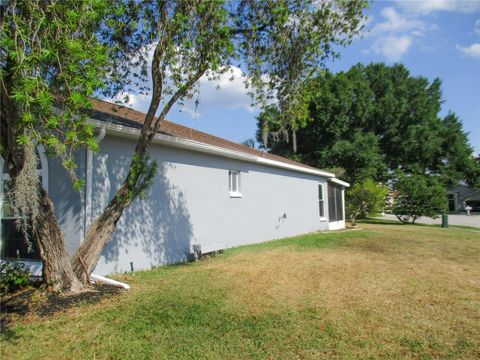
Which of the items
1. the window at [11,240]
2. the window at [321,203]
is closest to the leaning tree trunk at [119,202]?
the window at [11,240]

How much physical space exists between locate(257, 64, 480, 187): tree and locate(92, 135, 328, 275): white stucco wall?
1582cm

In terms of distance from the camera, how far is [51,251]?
591cm

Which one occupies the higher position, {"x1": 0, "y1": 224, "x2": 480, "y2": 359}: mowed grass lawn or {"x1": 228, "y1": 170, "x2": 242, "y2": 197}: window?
{"x1": 228, "y1": 170, "x2": 242, "y2": 197}: window

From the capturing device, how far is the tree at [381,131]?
30.6 meters

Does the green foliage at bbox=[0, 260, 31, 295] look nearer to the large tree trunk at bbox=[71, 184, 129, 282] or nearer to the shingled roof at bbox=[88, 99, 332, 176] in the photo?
the large tree trunk at bbox=[71, 184, 129, 282]

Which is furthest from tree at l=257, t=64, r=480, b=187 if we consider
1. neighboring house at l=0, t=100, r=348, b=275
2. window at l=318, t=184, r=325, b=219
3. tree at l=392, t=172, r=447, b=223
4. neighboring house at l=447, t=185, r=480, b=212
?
neighboring house at l=447, t=185, r=480, b=212

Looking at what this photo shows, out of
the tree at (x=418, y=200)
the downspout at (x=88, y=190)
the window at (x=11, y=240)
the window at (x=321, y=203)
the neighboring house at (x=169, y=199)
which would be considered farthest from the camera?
the tree at (x=418, y=200)

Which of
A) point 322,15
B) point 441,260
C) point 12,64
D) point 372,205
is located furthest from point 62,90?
point 372,205

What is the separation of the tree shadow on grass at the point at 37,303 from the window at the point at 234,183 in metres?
6.58

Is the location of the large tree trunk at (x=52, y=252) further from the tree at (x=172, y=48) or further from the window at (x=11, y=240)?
the window at (x=11, y=240)

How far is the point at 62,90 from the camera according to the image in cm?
487

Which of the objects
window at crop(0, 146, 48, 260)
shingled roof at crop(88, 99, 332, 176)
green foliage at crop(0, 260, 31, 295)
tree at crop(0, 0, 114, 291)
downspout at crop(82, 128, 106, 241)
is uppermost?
shingled roof at crop(88, 99, 332, 176)

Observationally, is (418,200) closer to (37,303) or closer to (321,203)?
(321,203)

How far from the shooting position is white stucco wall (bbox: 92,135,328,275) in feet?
26.0
